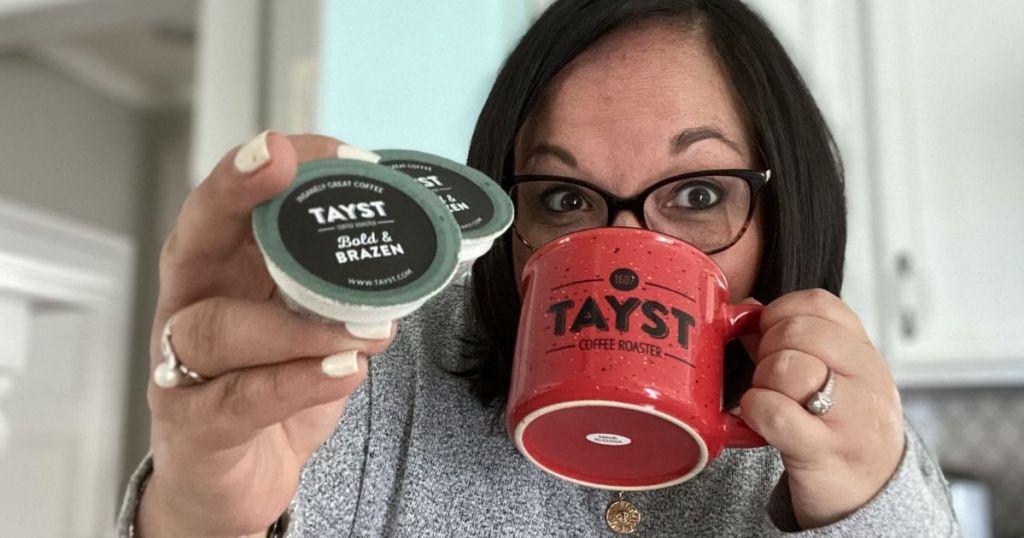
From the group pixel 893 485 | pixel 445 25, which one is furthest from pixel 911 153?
pixel 893 485

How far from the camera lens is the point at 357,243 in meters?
0.42

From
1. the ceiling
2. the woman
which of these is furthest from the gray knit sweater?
the ceiling

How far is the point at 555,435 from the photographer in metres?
0.58

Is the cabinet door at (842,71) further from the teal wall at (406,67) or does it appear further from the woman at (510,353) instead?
the woman at (510,353)

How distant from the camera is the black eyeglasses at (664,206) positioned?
73cm

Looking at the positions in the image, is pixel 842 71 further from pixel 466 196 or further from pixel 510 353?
pixel 466 196

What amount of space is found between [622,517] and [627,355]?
237 millimetres

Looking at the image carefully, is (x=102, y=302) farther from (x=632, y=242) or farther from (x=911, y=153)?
(x=632, y=242)

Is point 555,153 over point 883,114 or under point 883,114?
over

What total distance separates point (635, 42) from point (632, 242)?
29cm

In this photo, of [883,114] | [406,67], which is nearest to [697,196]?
[406,67]

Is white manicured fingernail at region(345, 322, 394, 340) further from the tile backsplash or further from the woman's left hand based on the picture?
the tile backsplash

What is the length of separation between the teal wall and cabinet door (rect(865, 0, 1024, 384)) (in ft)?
2.86

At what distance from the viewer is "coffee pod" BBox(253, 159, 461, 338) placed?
0.40 metres
